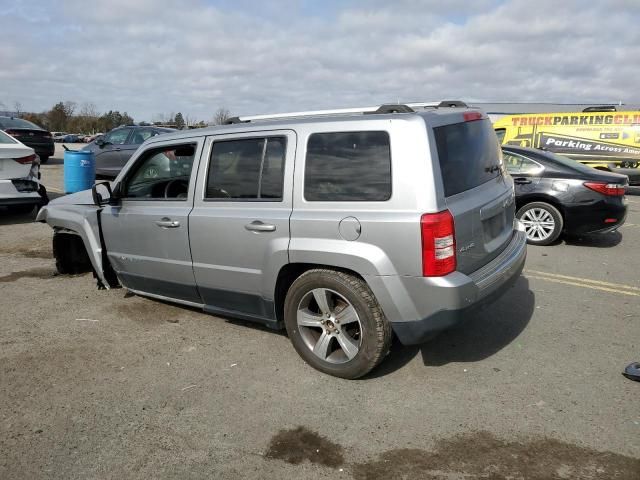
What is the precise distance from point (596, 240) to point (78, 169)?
33.7 ft

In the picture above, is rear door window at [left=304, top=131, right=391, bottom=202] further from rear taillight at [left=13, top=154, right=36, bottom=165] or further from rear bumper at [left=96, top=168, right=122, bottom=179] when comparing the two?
rear bumper at [left=96, top=168, right=122, bottom=179]

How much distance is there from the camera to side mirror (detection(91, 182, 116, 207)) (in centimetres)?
467

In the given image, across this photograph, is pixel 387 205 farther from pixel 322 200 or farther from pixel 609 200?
pixel 609 200

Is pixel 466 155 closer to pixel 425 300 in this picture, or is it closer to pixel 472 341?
pixel 425 300

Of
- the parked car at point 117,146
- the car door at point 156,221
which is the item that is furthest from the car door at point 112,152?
the car door at point 156,221

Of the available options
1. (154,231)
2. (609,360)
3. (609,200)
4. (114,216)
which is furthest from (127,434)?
(609,200)

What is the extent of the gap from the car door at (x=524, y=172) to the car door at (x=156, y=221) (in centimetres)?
505

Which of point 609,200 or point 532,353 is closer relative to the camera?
point 532,353

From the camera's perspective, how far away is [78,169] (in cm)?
1129

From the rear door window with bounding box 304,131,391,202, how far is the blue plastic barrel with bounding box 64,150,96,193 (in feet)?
30.6

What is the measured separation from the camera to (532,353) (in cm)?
394

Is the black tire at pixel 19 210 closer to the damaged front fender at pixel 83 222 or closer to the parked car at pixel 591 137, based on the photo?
the damaged front fender at pixel 83 222

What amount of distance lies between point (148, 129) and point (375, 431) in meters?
12.3

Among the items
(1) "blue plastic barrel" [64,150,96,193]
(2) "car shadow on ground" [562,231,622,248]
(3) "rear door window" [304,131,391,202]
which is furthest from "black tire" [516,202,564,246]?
(1) "blue plastic barrel" [64,150,96,193]
